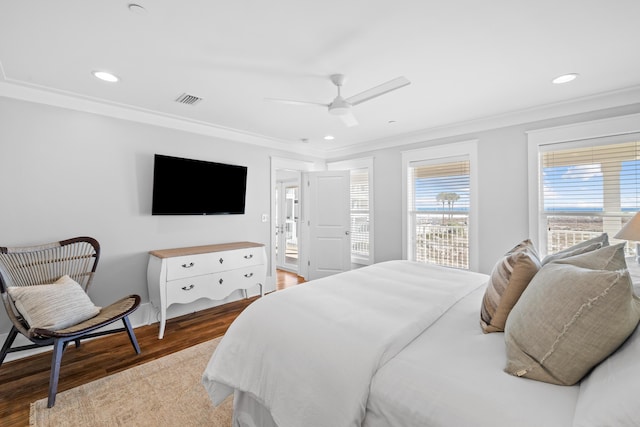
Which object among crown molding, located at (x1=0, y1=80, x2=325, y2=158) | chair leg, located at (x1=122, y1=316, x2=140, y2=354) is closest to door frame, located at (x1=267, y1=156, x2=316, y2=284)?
crown molding, located at (x1=0, y1=80, x2=325, y2=158)

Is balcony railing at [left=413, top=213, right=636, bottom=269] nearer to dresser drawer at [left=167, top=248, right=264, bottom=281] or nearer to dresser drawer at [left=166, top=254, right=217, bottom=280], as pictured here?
dresser drawer at [left=167, top=248, right=264, bottom=281]

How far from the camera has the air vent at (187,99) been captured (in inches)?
112

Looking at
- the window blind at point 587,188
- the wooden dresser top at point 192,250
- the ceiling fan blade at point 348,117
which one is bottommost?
the wooden dresser top at point 192,250

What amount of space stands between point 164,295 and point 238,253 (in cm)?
93

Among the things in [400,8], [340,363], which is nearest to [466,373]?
[340,363]

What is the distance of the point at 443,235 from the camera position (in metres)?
4.00

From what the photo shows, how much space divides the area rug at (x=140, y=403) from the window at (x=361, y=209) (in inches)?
124

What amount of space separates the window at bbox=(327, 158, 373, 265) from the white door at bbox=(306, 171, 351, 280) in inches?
7.5

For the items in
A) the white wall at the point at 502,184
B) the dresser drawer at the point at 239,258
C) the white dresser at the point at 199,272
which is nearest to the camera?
the white dresser at the point at 199,272

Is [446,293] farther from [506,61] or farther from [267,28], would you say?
[267,28]

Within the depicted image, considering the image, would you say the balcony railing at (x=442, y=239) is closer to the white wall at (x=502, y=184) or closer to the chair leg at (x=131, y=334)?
the white wall at (x=502, y=184)

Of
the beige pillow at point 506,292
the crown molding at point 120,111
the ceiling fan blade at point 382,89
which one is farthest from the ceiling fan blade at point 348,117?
the crown molding at point 120,111

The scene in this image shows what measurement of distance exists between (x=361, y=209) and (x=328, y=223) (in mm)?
626

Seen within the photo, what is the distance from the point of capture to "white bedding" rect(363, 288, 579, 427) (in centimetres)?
86
